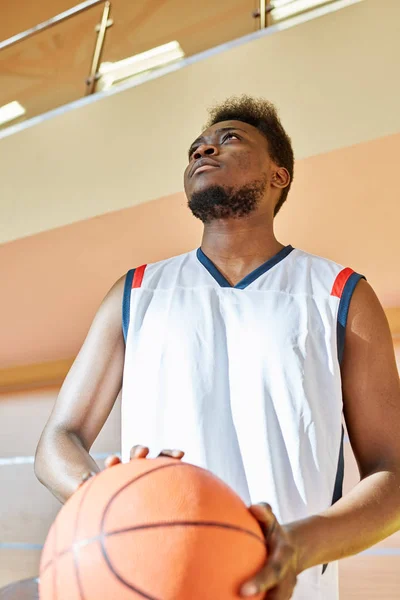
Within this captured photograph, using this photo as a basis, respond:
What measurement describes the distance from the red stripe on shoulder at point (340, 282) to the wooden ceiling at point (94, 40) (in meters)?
1.75

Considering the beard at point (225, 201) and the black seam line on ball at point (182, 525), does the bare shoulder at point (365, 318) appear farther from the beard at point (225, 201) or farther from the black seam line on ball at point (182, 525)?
the black seam line on ball at point (182, 525)

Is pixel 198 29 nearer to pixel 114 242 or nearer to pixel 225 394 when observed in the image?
pixel 114 242

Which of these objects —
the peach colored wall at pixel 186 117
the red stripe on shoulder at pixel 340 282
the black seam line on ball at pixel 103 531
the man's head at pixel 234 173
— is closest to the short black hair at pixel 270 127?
the man's head at pixel 234 173

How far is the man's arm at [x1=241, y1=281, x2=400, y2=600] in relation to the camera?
689 millimetres

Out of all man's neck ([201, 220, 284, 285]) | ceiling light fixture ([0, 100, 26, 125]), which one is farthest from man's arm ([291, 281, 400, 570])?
ceiling light fixture ([0, 100, 26, 125])

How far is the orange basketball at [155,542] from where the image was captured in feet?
2.08

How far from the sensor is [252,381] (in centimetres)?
110

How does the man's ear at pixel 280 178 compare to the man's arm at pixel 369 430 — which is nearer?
the man's arm at pixel 369 430

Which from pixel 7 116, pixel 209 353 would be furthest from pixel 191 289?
pixel 7 116

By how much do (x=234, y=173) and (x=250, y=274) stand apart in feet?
0.69

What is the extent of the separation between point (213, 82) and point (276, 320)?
1.64 metres

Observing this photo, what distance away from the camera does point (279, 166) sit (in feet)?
4.83

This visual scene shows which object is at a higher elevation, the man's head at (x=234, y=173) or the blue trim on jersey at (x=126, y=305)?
the man's head at (x=234, y=173)

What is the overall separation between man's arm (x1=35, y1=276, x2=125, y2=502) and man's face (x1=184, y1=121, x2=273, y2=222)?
0.23m
